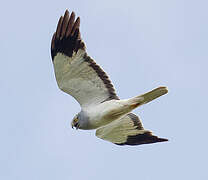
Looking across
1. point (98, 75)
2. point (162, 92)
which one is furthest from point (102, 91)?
point (162, 92)

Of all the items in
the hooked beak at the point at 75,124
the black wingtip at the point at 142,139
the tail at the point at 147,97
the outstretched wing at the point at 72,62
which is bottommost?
the black wingtip at the point at 142,139

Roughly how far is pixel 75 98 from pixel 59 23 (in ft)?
6.87

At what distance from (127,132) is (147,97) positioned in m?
1.98

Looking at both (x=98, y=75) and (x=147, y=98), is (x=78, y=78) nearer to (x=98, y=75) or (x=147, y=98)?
(x=98, y=75)

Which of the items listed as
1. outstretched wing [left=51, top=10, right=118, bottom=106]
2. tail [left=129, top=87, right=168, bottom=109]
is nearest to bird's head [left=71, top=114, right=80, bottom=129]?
outstretched wing [left=51, top=10, right=118, bottom=106]

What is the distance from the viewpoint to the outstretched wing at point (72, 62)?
15.7 metres

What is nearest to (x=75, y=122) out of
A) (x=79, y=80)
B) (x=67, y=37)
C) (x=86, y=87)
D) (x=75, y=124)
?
(x=75, y=124)

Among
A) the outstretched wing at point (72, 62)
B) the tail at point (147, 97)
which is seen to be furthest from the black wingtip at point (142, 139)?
the outstretched wing at point (72, 62)

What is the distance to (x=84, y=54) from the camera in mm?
15758

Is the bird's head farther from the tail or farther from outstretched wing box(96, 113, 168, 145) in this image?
the tail

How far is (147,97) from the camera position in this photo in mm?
15891

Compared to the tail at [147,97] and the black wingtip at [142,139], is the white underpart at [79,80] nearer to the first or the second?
the tail at [147,97]

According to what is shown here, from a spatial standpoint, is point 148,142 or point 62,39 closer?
point 62,39

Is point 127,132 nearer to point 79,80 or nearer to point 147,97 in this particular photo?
point 147,97
